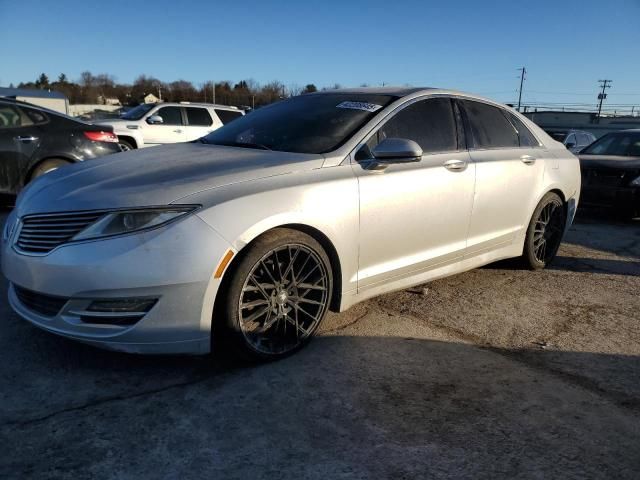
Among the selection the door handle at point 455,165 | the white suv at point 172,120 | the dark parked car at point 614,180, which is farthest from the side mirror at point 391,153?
the white suv at point 172,120

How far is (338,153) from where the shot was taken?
3.24 m

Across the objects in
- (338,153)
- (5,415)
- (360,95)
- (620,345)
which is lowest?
(620,345)

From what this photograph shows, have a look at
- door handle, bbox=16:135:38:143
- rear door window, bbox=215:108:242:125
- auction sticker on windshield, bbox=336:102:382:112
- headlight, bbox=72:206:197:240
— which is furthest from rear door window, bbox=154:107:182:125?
headlight, bbox=72:206:197:240

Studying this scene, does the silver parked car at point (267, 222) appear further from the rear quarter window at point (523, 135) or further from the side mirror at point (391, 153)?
the rear quarter window at point (523, 135)

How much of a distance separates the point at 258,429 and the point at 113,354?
1.13 m

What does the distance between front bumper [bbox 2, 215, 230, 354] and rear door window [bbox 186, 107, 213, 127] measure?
1115 cm

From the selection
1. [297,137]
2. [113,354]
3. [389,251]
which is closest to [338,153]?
[297,137]

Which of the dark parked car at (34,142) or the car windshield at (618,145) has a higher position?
the dark parked car at (34,142)

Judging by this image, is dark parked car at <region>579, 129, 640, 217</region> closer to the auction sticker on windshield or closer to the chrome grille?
the auction sticker on windshield

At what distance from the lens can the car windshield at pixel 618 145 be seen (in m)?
8.58

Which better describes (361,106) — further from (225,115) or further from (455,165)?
(225,115)

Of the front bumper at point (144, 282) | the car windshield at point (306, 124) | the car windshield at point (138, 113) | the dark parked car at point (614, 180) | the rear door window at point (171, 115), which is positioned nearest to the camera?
the front bumper at point (144, 282)

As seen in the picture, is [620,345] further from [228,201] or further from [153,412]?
[153,412]

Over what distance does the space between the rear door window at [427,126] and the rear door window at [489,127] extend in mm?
262
